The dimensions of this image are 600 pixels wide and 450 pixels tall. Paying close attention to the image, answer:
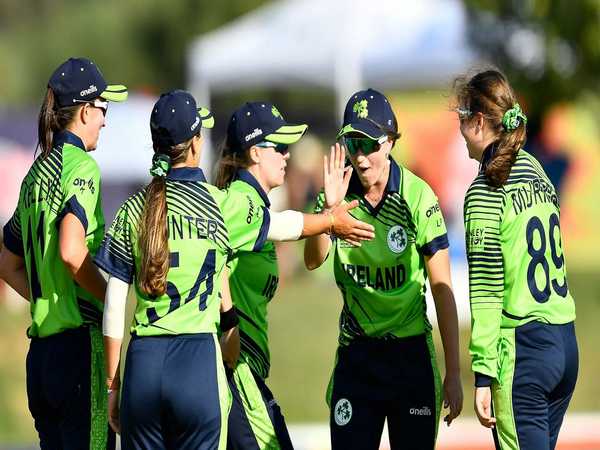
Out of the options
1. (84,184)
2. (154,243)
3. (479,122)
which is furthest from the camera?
(84,184)

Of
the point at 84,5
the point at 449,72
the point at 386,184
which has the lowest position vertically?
the point at 386,184

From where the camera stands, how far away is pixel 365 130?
5207 millimetres

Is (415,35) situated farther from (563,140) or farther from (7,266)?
(7,266)

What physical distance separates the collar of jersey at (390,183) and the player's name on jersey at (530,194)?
680 mm

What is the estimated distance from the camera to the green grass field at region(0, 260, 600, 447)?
10.1 m

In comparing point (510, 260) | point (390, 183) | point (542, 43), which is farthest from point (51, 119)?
point (542, 43)

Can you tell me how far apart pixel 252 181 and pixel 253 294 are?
1.69 ft

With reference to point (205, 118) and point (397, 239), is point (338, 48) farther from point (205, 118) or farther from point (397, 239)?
point (205, 118)

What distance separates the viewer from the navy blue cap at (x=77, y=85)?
5.12 metres

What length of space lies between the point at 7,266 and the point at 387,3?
13345mm

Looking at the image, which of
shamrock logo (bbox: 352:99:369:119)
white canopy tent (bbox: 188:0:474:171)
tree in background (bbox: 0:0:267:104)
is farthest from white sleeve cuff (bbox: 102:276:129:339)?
tree in background (bbox: 0:0:267:104)

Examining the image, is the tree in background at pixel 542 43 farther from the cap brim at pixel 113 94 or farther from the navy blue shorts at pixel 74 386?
the navy blue shorts at pixel 74 386

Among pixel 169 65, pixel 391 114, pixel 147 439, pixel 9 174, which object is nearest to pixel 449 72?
pixel 9 174

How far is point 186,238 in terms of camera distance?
Result: 462 centimetres
